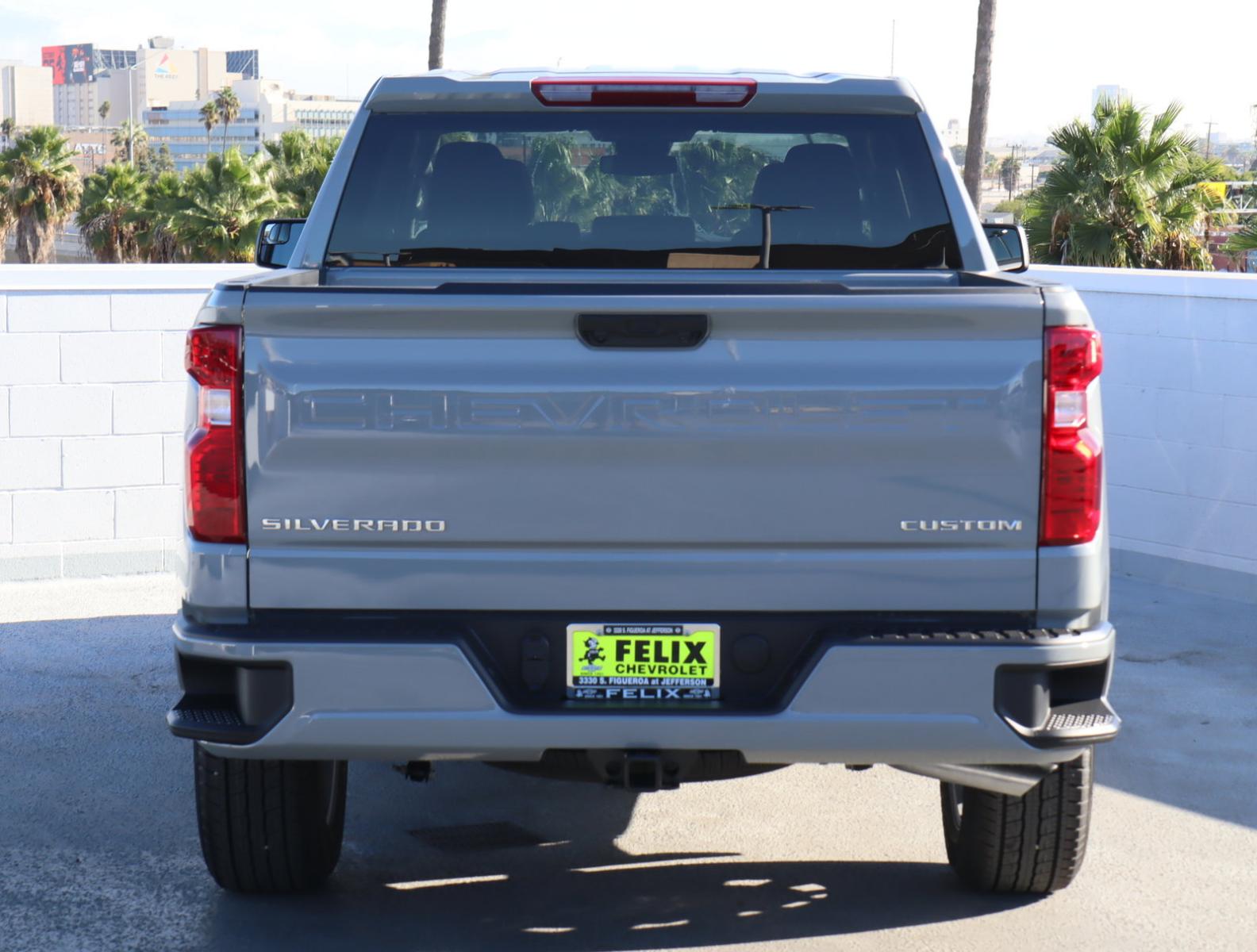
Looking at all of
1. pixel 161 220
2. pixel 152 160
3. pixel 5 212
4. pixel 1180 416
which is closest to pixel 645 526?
pixel 1180 416

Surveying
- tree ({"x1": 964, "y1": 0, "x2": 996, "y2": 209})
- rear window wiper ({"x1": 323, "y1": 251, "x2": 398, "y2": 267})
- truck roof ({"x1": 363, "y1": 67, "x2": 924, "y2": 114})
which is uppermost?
tree ({"x1": 964, "y1": 0, "x2": 996, "y2": 209})

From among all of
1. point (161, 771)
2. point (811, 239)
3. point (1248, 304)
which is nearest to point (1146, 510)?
point (1248, 304)

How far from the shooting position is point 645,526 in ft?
10.8

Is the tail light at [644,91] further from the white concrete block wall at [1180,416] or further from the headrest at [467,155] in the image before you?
the white concrete block wall at [1180,416]

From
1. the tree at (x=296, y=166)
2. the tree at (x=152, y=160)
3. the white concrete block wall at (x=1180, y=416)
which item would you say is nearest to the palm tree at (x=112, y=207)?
the tree at (x=296, y=166)

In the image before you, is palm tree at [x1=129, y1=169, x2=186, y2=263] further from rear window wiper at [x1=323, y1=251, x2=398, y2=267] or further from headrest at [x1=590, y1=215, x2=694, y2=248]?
headrest at [x1=590, y1=215, x2=694, y2=248]

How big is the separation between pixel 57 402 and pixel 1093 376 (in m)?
5.77

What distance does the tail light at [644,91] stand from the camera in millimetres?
4340

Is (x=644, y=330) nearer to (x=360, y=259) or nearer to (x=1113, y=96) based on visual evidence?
(x=360, y=259)

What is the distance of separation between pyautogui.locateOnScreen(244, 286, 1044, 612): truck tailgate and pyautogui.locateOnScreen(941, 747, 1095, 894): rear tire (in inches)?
35.2

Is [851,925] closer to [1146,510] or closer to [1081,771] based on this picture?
[1081,771]

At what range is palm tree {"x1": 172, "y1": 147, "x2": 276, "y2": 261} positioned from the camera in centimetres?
3772

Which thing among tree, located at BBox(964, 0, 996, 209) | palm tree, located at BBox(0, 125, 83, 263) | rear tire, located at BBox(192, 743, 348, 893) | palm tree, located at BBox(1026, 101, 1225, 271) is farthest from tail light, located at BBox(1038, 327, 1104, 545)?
palm tree, located at BBox(0, 125, 83, 263)

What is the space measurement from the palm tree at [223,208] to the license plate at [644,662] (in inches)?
1395
